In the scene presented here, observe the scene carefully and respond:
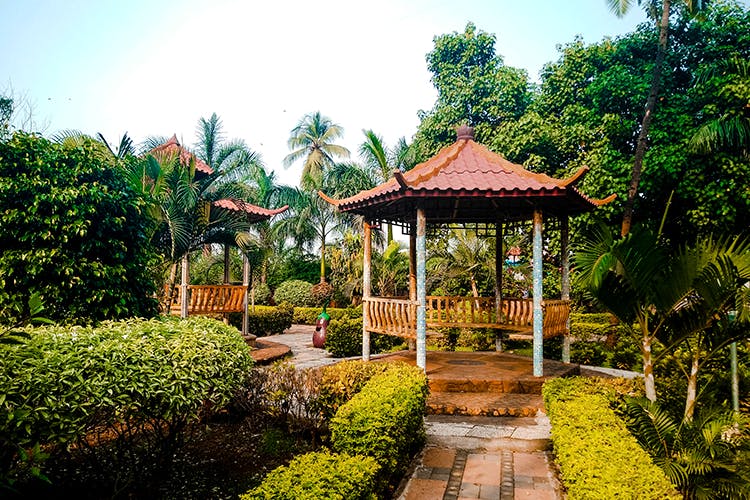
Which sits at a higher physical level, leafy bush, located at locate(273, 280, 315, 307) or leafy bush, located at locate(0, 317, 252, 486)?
→ leafy bush, located at locate(273, 280, 315, 307)

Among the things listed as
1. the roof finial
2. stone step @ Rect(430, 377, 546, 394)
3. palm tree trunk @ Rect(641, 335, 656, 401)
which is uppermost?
the roof finial

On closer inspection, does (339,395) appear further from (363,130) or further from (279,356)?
(363,130)

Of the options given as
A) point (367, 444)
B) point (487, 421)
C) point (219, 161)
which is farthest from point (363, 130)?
point (367, 444)

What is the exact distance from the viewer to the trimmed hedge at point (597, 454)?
10.2 ft

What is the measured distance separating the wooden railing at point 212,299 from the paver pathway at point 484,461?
24.6 feet

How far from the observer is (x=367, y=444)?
412cm

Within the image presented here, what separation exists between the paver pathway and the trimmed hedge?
0.50 metres

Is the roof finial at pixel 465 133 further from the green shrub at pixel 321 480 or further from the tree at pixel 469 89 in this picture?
the tree at pixel 469 89

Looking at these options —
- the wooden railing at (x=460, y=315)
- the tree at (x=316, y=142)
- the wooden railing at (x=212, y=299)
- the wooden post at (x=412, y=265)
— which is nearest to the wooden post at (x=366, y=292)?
the wooden post at (x=412, y=265)

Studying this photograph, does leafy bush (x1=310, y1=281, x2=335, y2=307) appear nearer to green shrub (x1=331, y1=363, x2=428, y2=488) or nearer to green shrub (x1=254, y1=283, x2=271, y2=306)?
green shrub (x1=254, y1=283, x2=271, y2=306)

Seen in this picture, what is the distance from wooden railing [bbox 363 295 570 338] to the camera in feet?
A: 28.5

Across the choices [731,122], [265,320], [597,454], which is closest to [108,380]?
[597,454]

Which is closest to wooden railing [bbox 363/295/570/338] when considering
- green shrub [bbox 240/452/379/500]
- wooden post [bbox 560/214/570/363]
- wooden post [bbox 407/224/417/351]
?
wooden post [bbox 560/214/570/363]

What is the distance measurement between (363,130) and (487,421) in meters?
17.1
